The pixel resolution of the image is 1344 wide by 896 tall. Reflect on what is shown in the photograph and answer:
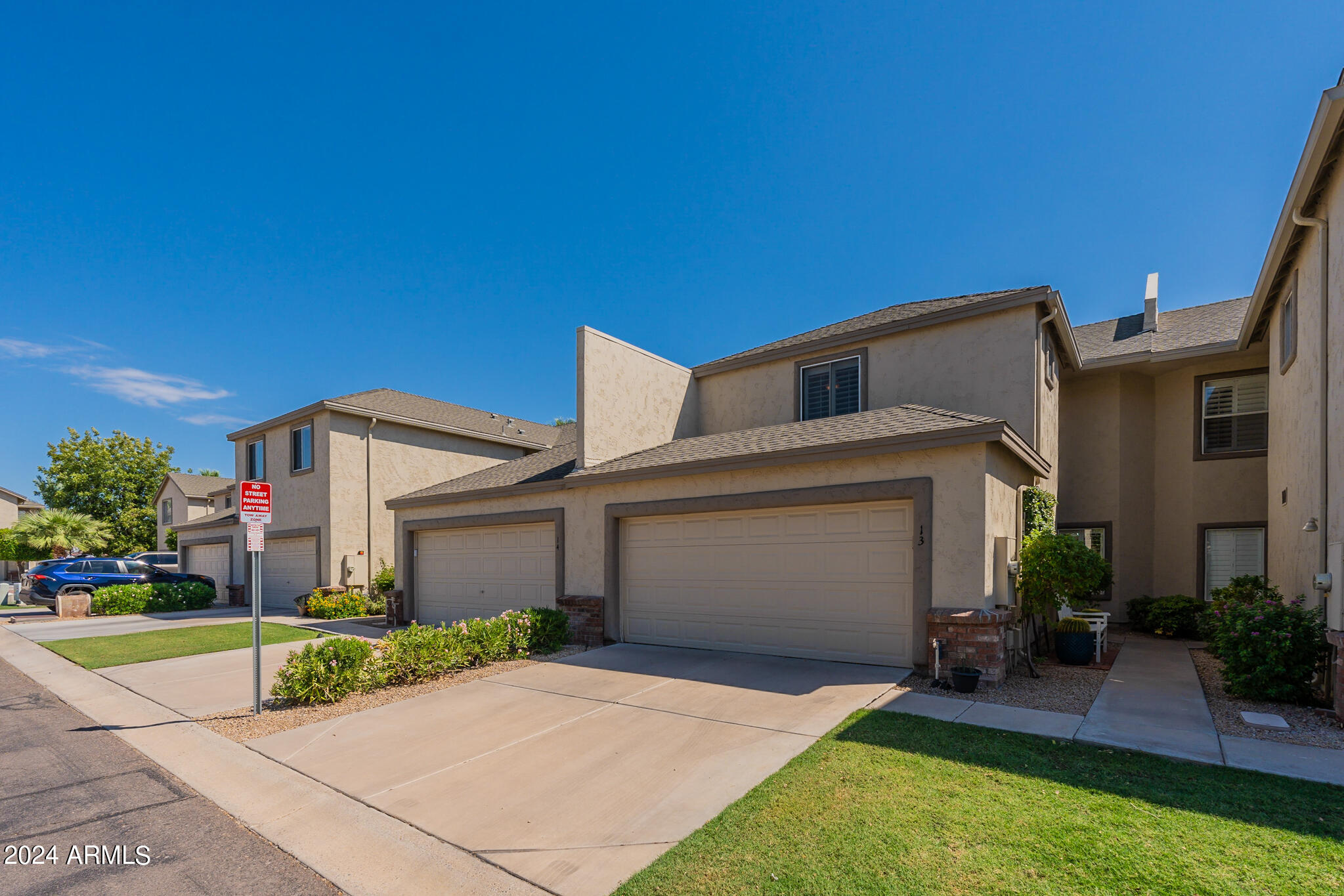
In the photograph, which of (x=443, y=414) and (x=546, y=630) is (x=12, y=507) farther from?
(x=546, y=630)

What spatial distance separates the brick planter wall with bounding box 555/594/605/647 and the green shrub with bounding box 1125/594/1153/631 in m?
11.8

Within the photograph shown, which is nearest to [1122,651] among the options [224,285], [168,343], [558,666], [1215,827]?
[1215,827]

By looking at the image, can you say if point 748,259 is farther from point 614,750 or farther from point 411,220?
point 614,750

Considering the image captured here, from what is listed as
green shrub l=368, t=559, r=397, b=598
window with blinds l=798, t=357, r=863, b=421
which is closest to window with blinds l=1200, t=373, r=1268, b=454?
window with blinds l=798, t=357, r=863, b=421

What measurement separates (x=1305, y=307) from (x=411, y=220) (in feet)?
61.4

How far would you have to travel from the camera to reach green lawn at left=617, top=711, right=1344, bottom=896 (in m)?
3.52

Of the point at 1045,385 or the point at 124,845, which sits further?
the point at 1045,385

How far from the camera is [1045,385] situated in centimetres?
1223

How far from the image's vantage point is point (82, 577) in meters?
20.6

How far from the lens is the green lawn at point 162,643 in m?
11.3

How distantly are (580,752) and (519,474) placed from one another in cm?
958

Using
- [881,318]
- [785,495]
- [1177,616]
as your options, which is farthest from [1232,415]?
[785,495]

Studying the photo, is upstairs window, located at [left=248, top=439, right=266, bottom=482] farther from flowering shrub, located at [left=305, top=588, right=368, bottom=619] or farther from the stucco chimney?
the stucco chimney

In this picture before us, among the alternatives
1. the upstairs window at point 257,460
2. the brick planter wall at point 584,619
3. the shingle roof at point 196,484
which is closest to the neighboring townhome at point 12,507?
the shingle roof at point 196,484
